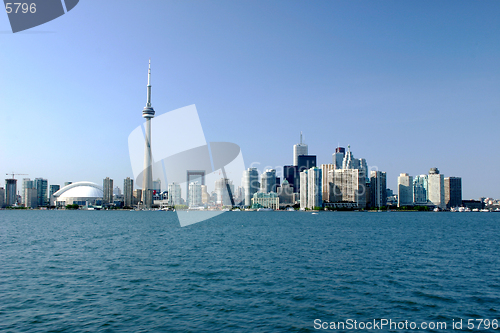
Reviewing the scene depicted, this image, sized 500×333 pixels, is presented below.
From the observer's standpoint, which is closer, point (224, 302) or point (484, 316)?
point (484, 316)

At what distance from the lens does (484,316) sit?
21.4 m

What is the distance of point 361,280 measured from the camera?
30000mm

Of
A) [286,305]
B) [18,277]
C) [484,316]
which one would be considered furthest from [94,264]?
[484,316]

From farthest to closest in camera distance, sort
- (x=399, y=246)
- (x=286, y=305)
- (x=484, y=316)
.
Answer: (x=399, y=246), (x=286, y=305), (x=484, y=316)

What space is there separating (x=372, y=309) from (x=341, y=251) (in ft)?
83.3

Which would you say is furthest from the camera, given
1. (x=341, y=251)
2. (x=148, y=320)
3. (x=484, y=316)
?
(x=341, y=251)

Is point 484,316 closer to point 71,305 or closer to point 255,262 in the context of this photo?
point 255,262

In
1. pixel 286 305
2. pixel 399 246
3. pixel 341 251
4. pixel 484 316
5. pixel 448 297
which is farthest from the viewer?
pixel 399 246

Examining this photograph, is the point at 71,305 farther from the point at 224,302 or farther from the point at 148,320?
the point at 224,302

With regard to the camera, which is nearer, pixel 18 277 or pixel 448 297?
pixel 448 297

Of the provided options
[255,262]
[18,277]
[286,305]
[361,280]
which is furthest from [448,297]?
[18,277]

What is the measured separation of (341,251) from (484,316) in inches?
1026

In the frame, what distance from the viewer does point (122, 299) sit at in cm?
2398

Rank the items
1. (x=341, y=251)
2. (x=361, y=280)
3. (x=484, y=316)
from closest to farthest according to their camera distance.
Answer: (x=484, y=316)
(x=361, y=280)
(x=341, y=251)
